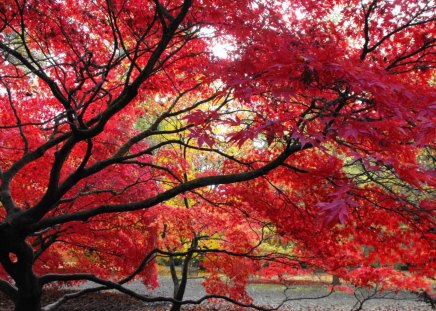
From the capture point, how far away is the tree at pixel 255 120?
10.0ft

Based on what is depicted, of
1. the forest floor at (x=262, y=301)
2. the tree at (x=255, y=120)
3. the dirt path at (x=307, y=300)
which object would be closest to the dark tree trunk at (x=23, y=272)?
the tree at (x=255, y=120)

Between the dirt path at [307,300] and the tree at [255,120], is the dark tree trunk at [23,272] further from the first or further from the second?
the dirt path at [307,300]

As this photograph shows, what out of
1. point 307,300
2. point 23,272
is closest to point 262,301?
point 307,300

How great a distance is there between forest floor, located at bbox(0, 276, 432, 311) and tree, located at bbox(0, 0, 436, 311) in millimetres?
4709

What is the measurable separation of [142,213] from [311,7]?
4961mm

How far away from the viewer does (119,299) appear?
13.5 meters

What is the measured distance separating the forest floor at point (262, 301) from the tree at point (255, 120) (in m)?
4.71

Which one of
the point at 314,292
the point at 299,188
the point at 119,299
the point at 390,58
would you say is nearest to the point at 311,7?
the point at 390,58

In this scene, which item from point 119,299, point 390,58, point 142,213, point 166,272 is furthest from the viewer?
point 166,272

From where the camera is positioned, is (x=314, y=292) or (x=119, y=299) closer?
(x=119, y=299)

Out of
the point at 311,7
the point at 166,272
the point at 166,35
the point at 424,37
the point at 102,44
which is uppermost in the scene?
the point at 166,272

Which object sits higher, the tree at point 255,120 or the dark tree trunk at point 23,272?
the tree at point 255,120

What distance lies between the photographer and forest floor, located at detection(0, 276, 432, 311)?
11.9 meters

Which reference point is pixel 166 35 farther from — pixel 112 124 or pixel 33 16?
pixel 112 124
